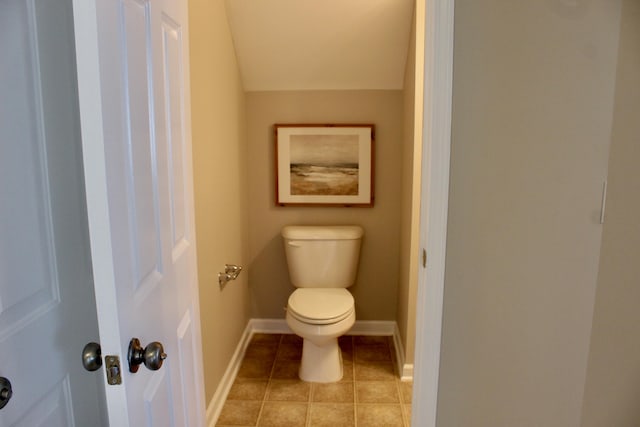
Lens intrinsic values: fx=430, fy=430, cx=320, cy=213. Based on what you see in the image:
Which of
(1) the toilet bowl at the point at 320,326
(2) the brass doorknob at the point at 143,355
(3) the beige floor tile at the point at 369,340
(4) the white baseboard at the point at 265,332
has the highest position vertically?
(2) the brass doorknob at the point at 143,355

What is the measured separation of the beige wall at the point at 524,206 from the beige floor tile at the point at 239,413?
1.10 metres

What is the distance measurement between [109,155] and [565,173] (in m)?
1.15

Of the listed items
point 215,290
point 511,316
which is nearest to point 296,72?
point 215,290

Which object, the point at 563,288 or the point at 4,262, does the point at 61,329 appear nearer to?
the point at 4,262

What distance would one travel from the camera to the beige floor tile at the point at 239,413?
2.03 m

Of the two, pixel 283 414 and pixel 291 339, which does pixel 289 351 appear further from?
pixel 283 414

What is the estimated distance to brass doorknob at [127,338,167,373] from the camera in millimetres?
800

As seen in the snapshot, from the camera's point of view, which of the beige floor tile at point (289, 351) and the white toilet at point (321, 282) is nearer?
the white toilet at point (321, 282)

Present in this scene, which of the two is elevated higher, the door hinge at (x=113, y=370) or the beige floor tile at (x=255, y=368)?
the door hinge at (x=113, y=370)

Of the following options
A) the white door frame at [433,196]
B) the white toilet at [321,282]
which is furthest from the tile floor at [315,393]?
the white door frame at [433,196]

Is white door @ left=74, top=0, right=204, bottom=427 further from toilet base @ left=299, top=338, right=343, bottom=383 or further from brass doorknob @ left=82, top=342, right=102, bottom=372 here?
toilet base @ left=299, top=338, right=343, bottom=383

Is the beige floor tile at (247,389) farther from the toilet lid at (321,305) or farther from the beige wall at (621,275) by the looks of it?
the beige wall at (621,275)

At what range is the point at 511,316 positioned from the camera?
1265mm

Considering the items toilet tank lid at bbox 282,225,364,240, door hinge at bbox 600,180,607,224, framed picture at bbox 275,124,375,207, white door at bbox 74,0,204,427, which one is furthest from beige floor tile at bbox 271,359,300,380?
door hinge at bbox 600,180,607,224
